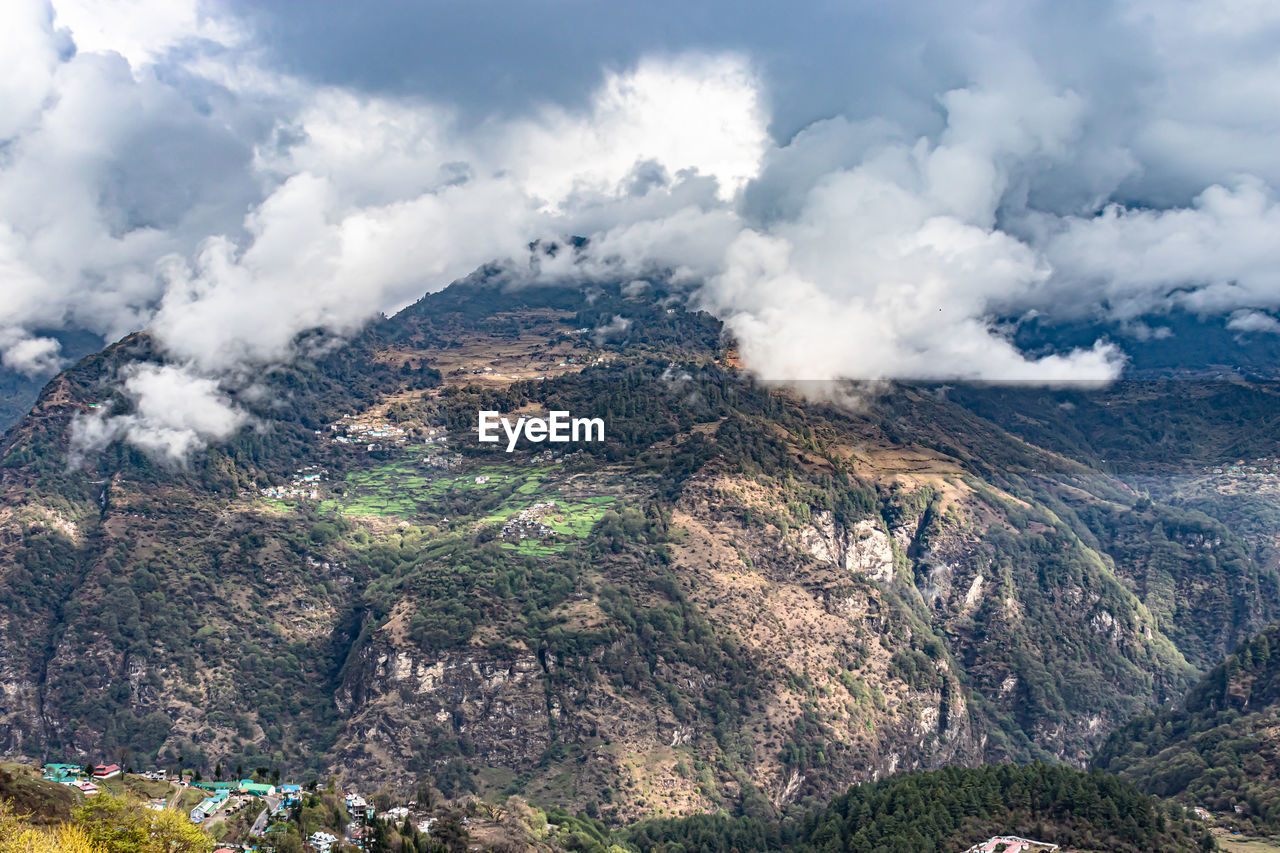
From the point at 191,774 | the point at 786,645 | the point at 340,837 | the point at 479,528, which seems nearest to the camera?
the point at 340,837

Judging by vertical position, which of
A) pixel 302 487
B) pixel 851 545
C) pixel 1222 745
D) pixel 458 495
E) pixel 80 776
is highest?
pixel 302 487

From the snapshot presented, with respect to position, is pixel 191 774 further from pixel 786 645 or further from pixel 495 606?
pixel 786 645

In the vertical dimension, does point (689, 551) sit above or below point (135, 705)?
above

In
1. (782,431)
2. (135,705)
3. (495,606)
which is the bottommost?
(135,705)

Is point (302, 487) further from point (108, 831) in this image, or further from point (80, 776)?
point (108, 831)

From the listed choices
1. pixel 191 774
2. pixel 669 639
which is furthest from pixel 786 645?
pixel 191 774

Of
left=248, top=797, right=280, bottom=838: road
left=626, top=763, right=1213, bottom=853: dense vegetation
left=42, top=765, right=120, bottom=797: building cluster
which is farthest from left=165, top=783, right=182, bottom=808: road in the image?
left=626, top=763, right=1213, bottom=853: dense vegetation

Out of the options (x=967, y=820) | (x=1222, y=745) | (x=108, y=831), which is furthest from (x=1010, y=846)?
(x=108, y=831)
